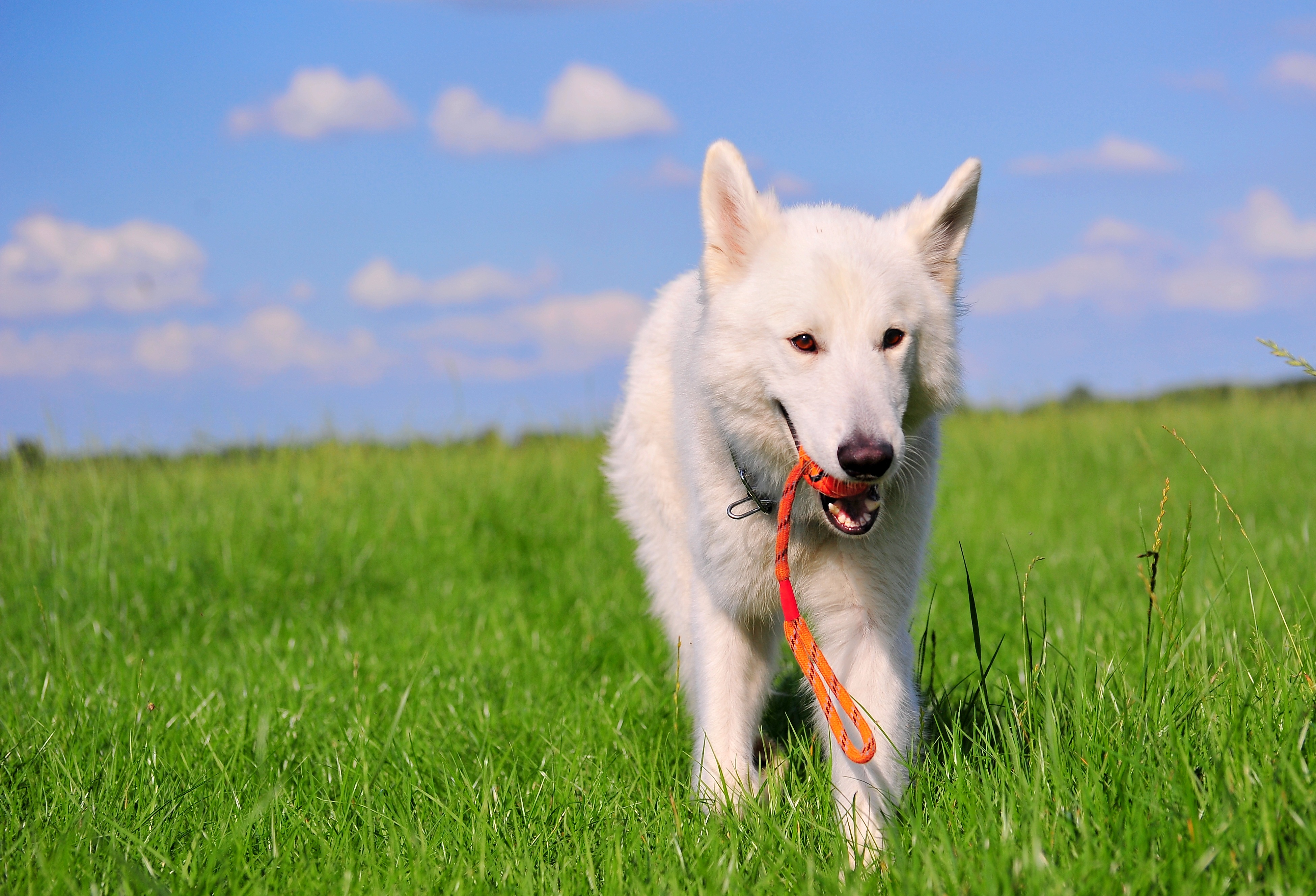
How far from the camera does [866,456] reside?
2.62 m

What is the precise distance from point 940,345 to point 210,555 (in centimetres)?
555

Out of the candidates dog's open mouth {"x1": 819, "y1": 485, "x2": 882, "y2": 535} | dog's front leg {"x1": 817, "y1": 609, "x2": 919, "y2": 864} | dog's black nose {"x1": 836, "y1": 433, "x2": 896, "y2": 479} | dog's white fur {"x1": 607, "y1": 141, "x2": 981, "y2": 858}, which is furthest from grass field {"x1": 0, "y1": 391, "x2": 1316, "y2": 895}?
dog's black nose {"x1": 836, "y1": 433, "x2": 896, "y2": 479}

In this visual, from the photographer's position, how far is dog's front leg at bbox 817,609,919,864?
3.06m

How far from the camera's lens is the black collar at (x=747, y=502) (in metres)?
3.38

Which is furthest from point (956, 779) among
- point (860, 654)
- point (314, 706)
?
point (314, 706)

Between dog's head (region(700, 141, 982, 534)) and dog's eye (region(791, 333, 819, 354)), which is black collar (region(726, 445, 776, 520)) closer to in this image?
dog's head (region(700, 141, 982, 534))

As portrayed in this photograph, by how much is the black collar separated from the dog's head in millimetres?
160

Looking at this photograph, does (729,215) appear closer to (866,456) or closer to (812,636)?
(866,456)

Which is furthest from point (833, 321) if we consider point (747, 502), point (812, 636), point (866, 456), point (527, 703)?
point (527, 703)

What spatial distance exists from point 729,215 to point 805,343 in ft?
2.16

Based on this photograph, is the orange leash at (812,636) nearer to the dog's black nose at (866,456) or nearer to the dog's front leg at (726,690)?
the dog's black nose at (866,456)

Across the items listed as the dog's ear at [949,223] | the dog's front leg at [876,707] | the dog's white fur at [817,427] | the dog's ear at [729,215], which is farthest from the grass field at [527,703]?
the dog's ear at [729,215]

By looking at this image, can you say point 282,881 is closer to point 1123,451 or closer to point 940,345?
point 940,345

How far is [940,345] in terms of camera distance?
126 inches
